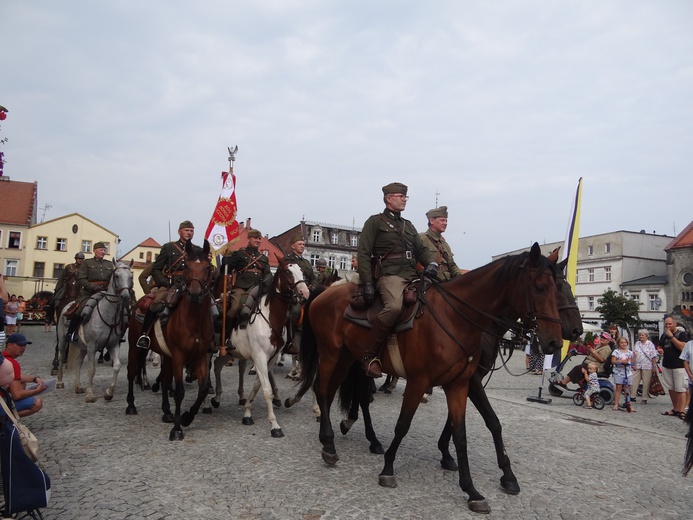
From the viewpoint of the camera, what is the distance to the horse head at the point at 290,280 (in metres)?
8.20

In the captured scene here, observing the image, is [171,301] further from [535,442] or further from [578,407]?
[578,407]

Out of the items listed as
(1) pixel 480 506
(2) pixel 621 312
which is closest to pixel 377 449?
(1) pixel 480 506

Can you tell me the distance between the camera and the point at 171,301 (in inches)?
302

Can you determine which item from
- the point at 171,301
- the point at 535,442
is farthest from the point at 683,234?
the point at 171,301

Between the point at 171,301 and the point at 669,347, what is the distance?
11.6 metres

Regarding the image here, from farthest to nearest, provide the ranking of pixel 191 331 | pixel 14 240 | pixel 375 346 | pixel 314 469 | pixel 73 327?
pixel 14 240 → pixel 73 327 → pixel 191 331 → pixel 314 469 → pixel 375 346

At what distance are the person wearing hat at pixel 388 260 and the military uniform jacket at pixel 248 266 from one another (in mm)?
3733

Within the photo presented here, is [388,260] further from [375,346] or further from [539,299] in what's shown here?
[539,299]

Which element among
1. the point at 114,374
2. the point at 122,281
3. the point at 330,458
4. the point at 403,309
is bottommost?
the point at 330,458

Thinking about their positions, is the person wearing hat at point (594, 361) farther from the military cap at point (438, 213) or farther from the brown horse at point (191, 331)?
the brown horse at point (191, 331)

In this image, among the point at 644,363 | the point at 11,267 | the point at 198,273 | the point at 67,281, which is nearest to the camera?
the point at 198,273

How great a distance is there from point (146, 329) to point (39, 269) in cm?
6010

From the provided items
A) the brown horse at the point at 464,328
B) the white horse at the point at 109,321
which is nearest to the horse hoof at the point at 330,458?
the brown horse at the point at 464,328

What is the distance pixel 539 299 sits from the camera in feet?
16.7
